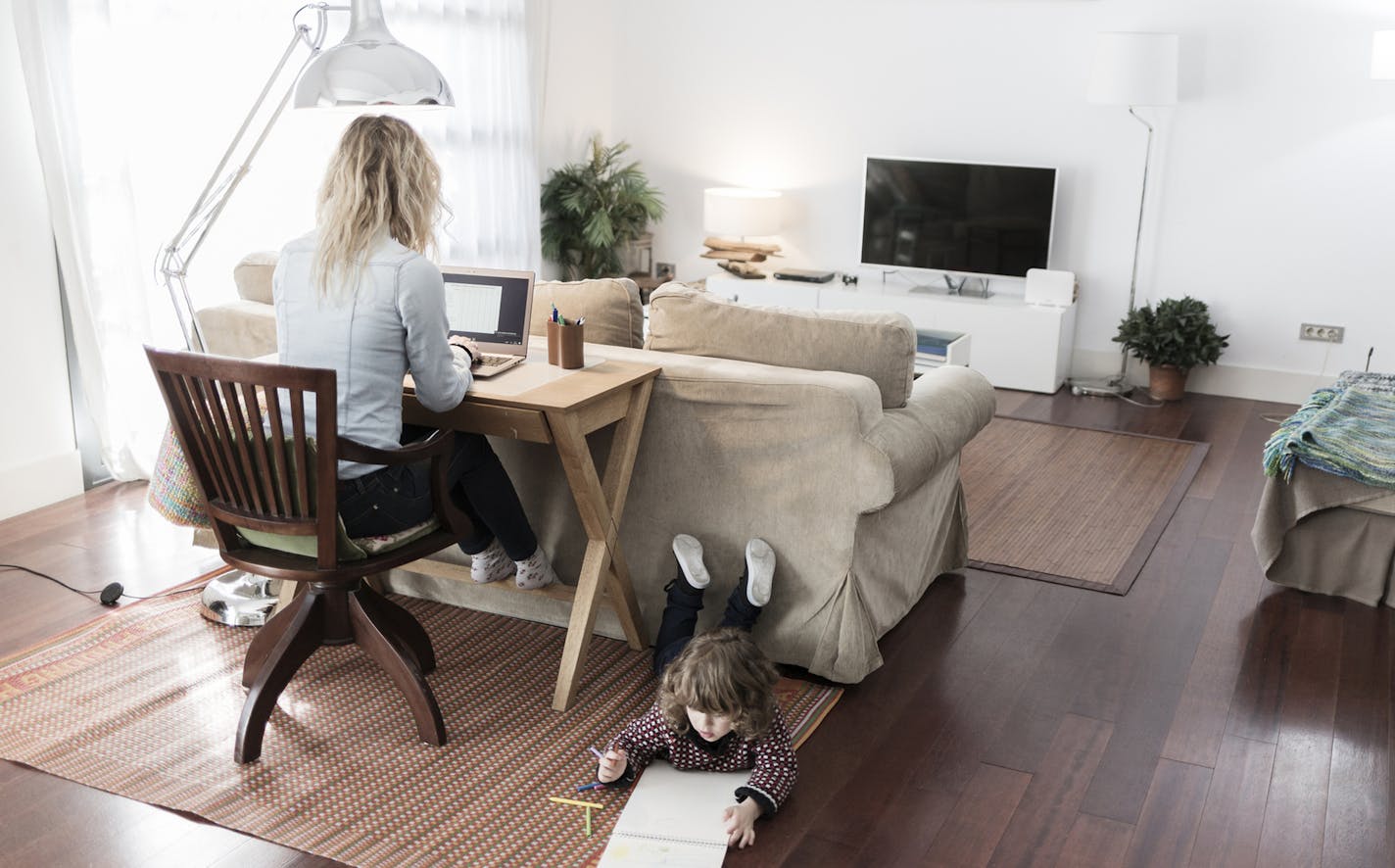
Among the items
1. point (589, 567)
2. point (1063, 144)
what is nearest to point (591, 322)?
point (589, 567)

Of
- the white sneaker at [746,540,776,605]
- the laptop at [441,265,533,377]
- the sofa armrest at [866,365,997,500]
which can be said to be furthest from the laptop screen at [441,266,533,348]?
the sofa armrest at [866,365,997,500]

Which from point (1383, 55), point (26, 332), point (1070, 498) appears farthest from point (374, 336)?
point (1383, 55)

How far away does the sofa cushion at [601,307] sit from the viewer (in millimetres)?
3137

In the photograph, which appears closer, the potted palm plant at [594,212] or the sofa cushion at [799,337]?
the sofa cushion at [799,337]

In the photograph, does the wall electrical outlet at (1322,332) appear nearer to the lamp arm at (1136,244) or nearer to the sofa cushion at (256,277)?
the lamp arm at (1136,244)

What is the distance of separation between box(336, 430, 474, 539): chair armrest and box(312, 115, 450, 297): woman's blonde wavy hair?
326 millimetres

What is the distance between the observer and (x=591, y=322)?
3.15 meters

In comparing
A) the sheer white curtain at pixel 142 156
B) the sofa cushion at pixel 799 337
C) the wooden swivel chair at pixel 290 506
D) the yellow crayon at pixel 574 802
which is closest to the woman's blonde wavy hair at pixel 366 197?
the wooden swivel chair at pixel 290 506

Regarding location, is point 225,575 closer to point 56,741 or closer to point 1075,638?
point 56,741

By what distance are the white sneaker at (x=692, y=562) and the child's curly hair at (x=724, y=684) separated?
1.34ft

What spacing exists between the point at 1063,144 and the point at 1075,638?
3483mm

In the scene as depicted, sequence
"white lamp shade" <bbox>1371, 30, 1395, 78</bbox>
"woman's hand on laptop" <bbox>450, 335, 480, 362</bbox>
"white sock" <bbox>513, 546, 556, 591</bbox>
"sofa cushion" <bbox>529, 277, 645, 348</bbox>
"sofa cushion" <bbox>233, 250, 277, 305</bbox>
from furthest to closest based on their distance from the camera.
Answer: "white lamp shade" <bbox>1371, 30, 1395, 78</bbox>
"sofa cushion" <bbox>233, 250, 277, 305</bbox>
"sofa cushion" <bbox>529, 277, 645, 348</bbox>
"white sock" <bbox>513, 546, 556, 591</bbox>
"woman's hand on laptop" <bbox>450, 335, 480, 362</bbox>

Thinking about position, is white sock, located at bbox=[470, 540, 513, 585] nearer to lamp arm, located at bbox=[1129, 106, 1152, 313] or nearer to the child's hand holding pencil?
the child's hand holding pencil

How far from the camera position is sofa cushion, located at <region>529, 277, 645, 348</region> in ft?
10.3
